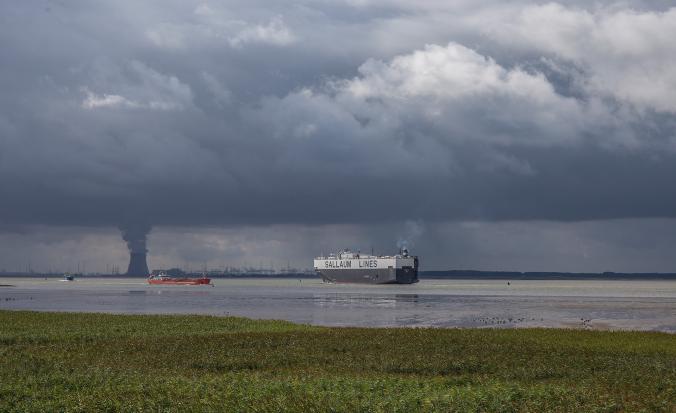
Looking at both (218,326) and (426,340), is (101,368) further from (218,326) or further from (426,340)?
(218,326)

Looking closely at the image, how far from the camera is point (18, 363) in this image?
32.0 m

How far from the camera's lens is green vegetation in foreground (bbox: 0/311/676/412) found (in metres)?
21.7

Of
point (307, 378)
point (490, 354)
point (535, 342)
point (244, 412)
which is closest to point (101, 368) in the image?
point (307, 378)

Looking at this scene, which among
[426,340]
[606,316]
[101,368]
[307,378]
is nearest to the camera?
[307,378]

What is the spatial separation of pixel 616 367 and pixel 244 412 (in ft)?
63.0

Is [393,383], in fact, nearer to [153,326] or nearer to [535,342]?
[535,342]

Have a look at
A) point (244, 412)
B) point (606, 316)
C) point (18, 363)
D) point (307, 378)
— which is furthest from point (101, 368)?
point (606, 316)

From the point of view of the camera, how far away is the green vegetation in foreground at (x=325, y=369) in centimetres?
2167

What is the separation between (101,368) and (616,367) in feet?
72.2

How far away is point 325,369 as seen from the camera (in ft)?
103

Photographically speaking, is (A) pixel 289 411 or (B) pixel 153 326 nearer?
(A) pixel 289 411

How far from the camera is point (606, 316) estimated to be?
3103 inches

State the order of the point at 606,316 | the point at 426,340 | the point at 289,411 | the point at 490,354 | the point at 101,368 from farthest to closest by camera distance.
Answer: the point at 606,316 → the point at 426,340 → the point at 490,354 → the point at 101,368 → the point at 289,411

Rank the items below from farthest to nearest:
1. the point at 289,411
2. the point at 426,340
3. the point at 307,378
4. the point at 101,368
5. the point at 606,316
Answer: the point at 606,316, the point at 426,340, the point at 101,368, the point at 307,378, the point at 289,411
